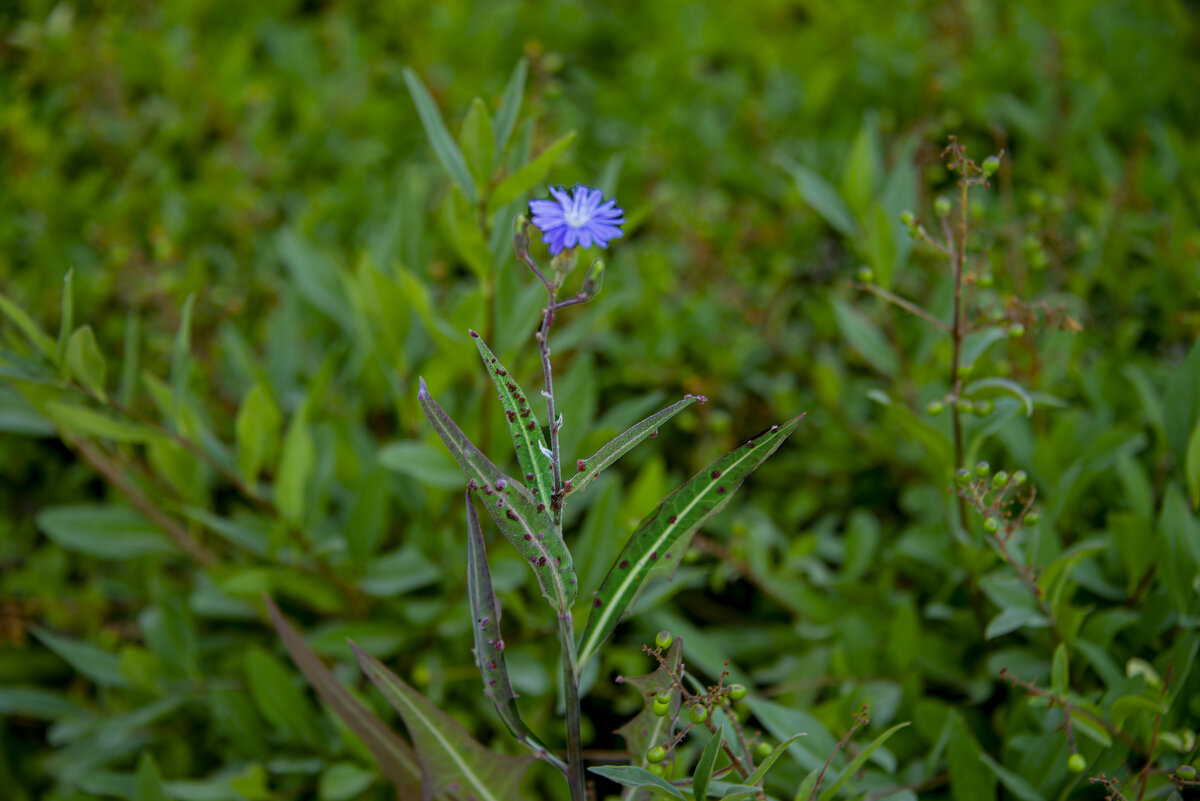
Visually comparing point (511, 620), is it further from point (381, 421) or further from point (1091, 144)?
point (1091, 144)

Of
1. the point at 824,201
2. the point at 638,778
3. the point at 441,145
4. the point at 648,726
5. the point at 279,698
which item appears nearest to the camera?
the point at 638,778

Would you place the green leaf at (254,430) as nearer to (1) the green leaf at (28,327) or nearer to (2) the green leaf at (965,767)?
(1) the green leaf at (28,327)

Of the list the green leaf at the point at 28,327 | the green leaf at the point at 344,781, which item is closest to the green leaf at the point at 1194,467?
the green leaf at the point at 344,781

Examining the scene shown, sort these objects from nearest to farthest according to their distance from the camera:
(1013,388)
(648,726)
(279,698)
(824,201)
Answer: (648,726) < (1013,388) < (279,698) < (824,201)

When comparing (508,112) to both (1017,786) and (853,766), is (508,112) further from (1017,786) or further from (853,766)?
(1017,786)

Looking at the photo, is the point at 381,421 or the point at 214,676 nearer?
the point at 214,676

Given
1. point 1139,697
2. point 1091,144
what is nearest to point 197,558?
point 1139,697

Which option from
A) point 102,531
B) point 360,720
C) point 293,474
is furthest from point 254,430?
point 360,720
